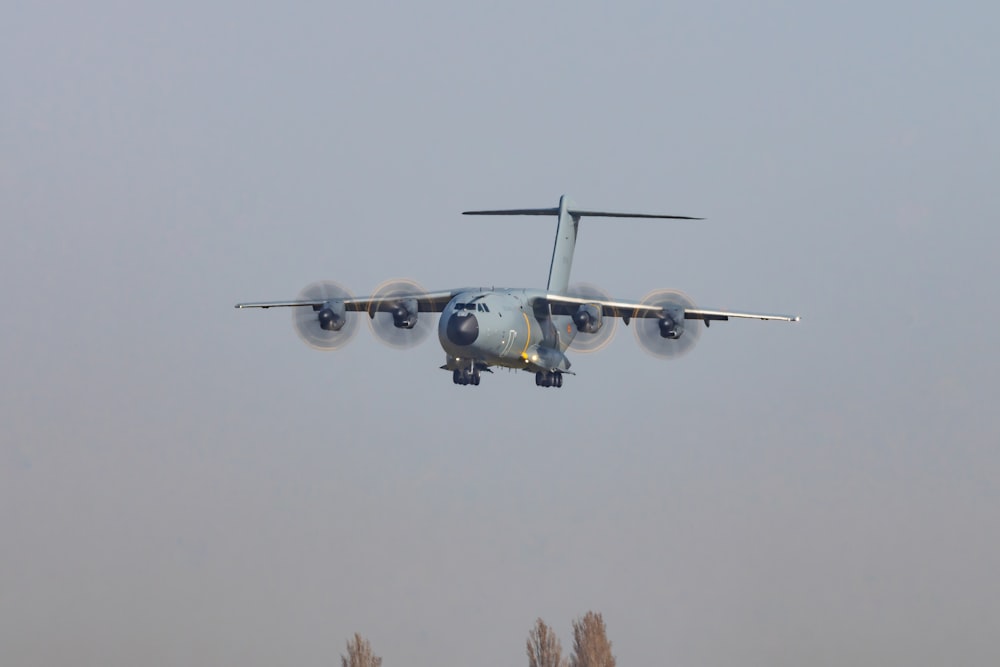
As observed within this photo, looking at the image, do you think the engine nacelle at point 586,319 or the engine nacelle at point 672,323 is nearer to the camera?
the engine nacelle at point 672,323

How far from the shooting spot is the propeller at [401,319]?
63812 mm

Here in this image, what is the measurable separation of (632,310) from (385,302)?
9.78m

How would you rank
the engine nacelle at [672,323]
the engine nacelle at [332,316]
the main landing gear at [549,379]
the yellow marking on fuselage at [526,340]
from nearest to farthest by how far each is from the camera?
the yellow marking on fuselage at [526,340] < the engine nacelle at [672,323] < the engine nacelle at [332,316] < the main landing gear at [549,379]

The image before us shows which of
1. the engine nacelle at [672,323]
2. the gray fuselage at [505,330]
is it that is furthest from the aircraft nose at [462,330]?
the engine nacelle at [672,323]

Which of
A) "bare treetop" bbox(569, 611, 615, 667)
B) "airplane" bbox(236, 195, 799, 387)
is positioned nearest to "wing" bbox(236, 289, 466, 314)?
"airplane" bbox(236, 195, 799, 387)

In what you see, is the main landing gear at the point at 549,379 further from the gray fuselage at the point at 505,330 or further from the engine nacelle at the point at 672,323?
the engine nacelle at the point at 672,323

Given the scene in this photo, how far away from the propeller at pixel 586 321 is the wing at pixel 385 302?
15.2 feet

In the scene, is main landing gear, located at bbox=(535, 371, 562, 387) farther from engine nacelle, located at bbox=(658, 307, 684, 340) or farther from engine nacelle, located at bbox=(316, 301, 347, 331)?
engine nacelle, located at bbox=(316, 301, 347, 331)

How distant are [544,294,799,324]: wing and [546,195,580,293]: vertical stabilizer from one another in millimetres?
5655

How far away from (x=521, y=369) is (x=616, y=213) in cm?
880

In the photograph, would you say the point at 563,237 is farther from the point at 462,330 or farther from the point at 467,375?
the point at 462,330

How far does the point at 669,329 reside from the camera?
2458 inches

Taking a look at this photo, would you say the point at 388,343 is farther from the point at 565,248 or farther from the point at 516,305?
the point at 565,248

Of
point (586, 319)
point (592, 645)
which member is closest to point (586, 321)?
point (586, 319)
